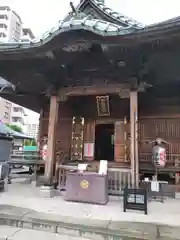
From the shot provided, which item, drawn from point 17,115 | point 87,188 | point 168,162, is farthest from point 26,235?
point 17,115

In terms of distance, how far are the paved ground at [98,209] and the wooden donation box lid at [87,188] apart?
0.54ft

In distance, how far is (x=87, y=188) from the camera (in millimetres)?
4918

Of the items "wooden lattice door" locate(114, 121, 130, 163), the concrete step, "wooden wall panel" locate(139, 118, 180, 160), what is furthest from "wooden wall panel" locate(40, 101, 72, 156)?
the concrete step

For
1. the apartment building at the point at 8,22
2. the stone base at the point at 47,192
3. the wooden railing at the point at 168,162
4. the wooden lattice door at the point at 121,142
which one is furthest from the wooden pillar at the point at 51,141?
the apartment building at the point at 8,22

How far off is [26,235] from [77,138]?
17.6ft

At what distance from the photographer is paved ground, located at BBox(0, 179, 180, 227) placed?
12.4 ft

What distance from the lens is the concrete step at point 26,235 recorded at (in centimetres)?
316

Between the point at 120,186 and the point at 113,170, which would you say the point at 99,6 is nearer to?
the point at 113,170

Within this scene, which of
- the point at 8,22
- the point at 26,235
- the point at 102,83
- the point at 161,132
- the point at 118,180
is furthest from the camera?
the point at 8,22

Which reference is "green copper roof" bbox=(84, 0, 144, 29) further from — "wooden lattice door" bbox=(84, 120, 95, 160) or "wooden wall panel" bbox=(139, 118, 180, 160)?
"wooden lattice door" bbox=(84, 120, 95, 160)

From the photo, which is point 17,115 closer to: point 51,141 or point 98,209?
point 51,141

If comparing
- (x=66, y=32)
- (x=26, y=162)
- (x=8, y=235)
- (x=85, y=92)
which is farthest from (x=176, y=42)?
(x=26, y=162)

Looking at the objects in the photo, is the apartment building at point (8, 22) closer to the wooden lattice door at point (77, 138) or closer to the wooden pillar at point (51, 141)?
the wooden lattice door at point (77, 138)

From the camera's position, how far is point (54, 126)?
20.0ft
